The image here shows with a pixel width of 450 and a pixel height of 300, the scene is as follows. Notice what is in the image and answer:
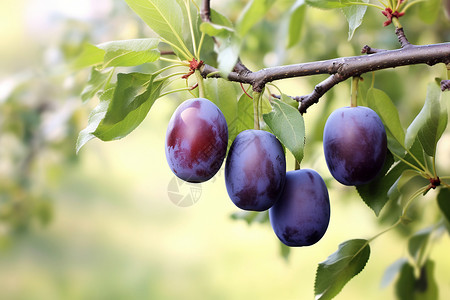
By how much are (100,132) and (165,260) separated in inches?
79.0

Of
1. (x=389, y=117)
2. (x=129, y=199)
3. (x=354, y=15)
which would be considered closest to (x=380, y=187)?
(x=389, y=117)

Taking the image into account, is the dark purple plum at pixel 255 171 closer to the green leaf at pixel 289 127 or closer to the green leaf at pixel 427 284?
the green leaf at pixel 289 127

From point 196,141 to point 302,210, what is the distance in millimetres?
129

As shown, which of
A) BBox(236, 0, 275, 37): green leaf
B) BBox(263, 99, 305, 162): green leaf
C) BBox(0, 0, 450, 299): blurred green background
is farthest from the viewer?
BBox(0, 0, 450, 299): blurred green background

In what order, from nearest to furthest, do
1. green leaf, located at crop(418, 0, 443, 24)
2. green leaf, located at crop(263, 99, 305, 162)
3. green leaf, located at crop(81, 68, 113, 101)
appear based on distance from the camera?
green leaf, located at crop(263, 99, 305, 162)
green leaf, located at crop(81, 68, 113, 101)
green leaf, located at crop(418, 0, 443, 24)

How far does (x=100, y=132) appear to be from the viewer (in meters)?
0.44

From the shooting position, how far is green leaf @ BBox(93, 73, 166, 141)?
1.35 ft

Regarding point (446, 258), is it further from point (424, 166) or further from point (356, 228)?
point (424, 166)

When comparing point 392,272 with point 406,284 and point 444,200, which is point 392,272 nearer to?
point 406,284

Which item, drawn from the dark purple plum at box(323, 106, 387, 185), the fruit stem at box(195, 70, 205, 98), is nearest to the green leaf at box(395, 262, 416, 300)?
the dark purple plum at box(323, 106, 387, 185)

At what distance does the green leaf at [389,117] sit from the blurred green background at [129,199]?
0.82 ft

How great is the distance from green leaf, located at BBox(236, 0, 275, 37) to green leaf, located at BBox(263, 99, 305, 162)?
123mm

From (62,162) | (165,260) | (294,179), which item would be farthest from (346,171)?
(165,260)

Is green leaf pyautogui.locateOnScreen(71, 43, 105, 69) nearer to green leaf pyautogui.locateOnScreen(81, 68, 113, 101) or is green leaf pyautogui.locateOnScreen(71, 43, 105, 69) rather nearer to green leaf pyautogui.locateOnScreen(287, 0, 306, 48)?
green leaf pyautogui.locateOnScreen(81, 68, 113, 101)
